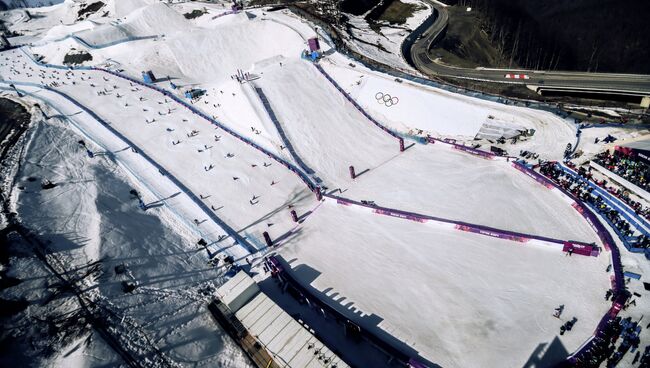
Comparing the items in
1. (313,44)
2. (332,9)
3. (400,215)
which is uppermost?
(332,9)

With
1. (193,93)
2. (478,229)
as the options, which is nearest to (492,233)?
(478,229)

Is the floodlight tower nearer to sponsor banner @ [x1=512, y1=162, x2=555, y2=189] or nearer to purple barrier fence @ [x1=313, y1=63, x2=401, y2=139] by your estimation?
purple barrier fence @ [x1=313, y1=63, x2=401, y2=139]

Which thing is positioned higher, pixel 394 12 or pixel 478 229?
pixel 394 12

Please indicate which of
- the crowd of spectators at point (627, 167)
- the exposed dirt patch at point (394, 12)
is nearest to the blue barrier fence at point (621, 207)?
the crowd of spectators at point (627, 167)

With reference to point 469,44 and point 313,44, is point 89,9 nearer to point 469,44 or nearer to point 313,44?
point 313,44

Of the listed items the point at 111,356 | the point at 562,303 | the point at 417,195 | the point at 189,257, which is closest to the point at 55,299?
the point at 111,356

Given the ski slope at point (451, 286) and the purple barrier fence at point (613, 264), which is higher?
the purple barrier fence at point (613, 264)

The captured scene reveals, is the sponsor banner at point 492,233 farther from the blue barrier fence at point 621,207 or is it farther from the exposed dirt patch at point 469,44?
the exposed dirt patch at point 469,44
